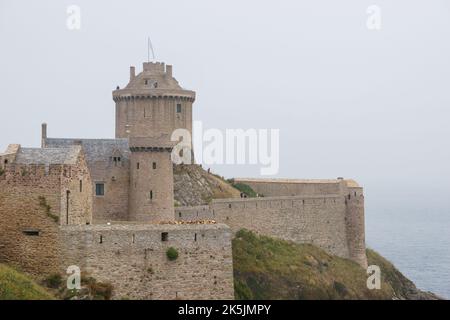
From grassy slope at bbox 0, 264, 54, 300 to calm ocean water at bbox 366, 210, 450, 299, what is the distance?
163ft

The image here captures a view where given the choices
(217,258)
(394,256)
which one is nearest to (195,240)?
(217,258)

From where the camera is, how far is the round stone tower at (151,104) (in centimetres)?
6384

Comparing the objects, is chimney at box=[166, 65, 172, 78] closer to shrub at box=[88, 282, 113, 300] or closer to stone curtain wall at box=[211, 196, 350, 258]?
stone curtain wall at box=[211, 196, 350, 258]

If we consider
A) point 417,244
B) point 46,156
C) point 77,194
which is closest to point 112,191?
point 77,194

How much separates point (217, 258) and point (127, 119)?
76.0 ft

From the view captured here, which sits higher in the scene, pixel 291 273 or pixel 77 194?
pixel 77 194

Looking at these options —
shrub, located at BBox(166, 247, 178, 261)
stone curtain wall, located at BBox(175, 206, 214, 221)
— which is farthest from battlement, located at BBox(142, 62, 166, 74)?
shrub, located at BBox(166, 247, 178, 261)

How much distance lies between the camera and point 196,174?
66.8 m

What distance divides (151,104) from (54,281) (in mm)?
26322

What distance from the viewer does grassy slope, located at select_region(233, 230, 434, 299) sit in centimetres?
5431

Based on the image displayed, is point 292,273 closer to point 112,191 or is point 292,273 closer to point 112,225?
point 112,191

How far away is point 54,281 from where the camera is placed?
39.4m

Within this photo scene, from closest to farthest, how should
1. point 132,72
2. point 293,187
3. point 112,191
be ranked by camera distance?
point 112,191 → point 132,72 → point 293,187
